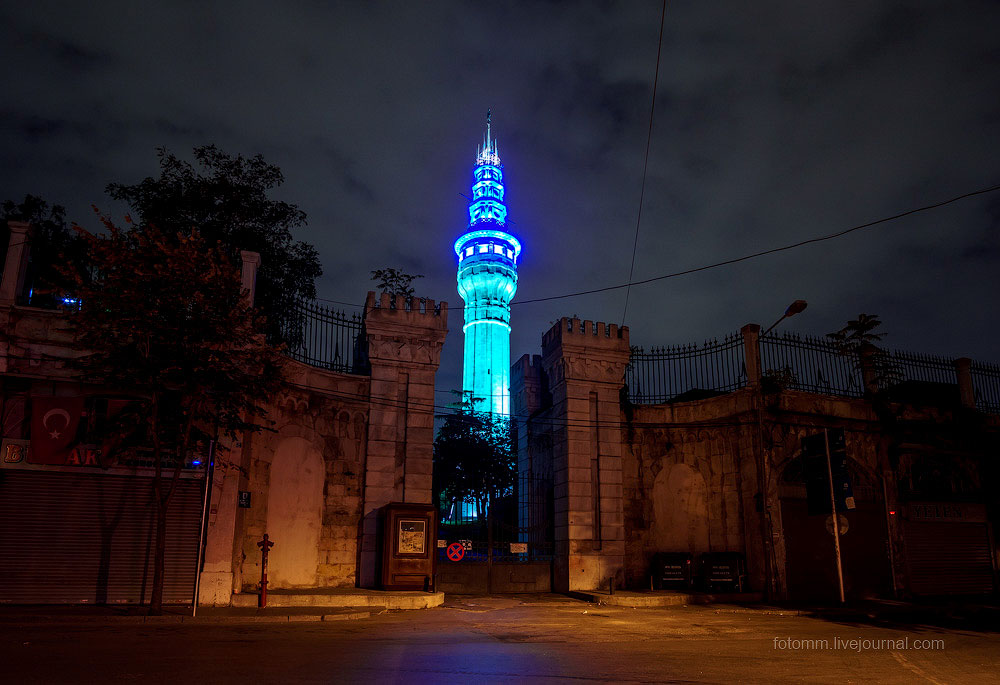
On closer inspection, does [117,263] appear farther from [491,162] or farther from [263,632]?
[491,162]

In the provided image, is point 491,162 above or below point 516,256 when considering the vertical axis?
above

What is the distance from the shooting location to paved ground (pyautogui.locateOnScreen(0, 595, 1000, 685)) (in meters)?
7.78

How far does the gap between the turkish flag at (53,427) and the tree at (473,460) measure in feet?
61.7

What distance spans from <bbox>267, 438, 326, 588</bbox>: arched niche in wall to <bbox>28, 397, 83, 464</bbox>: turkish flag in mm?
4516

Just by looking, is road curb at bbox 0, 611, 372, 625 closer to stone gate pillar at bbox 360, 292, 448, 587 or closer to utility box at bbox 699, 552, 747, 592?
stone gate pillar at bbox 360, 292, 448, 587

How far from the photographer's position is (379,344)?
63.0 ft

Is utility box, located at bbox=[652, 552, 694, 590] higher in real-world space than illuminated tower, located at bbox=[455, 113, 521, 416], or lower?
lower

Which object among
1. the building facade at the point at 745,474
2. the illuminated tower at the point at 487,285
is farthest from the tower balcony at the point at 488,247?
the building facade at the point at 745,474

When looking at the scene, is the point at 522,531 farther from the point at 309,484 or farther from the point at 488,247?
the point at 488,247

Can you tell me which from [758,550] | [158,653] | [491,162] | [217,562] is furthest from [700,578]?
[491,162]

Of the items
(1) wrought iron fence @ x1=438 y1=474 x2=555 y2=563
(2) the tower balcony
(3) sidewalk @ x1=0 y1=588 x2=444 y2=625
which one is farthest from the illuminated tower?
(3) sidewalk @ x1=0 y1=588 x2=444 y2=625

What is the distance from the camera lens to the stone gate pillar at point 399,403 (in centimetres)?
1820

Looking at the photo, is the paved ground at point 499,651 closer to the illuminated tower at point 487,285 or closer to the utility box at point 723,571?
the utility box at point 723,571

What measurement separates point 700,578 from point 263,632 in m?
13.8
